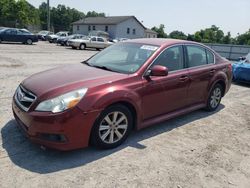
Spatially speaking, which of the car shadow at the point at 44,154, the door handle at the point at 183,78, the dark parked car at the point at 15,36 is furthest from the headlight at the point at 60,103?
the dark parked car at the point at 15,36

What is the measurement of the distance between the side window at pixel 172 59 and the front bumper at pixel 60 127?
166 centimetres

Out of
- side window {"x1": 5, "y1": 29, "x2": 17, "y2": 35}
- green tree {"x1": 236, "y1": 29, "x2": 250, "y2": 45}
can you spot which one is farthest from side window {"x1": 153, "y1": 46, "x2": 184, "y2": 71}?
green tree {"x1": 236, "y1": 29, "x2": 250, "y2": 45}

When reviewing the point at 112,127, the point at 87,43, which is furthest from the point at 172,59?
the point at 87,43

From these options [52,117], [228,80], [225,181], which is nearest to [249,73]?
[228,80]

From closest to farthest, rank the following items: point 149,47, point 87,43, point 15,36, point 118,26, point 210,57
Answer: point 149,47, point 210,57, point 15,36, point 87,43, point 118,26

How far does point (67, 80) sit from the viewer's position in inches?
160

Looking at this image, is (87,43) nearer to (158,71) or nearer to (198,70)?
(198,70)

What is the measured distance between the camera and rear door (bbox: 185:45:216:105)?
212 inches

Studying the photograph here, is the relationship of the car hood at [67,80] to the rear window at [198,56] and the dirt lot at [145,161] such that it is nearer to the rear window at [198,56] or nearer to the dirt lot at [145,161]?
the dirt lot at [145,161]

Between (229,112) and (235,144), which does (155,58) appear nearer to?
(235,144)

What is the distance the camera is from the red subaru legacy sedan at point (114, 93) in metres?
3.61

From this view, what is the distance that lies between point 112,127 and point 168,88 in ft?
4.26

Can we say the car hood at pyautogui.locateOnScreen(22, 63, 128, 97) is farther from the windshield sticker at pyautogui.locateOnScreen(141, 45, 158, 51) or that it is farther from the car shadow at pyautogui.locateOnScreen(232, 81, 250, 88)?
the car shadow at pyautogui.locateOnScreen(232, 81, 250, 88)

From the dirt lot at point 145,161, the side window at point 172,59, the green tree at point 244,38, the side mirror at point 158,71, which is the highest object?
the green tree at point 244,38
